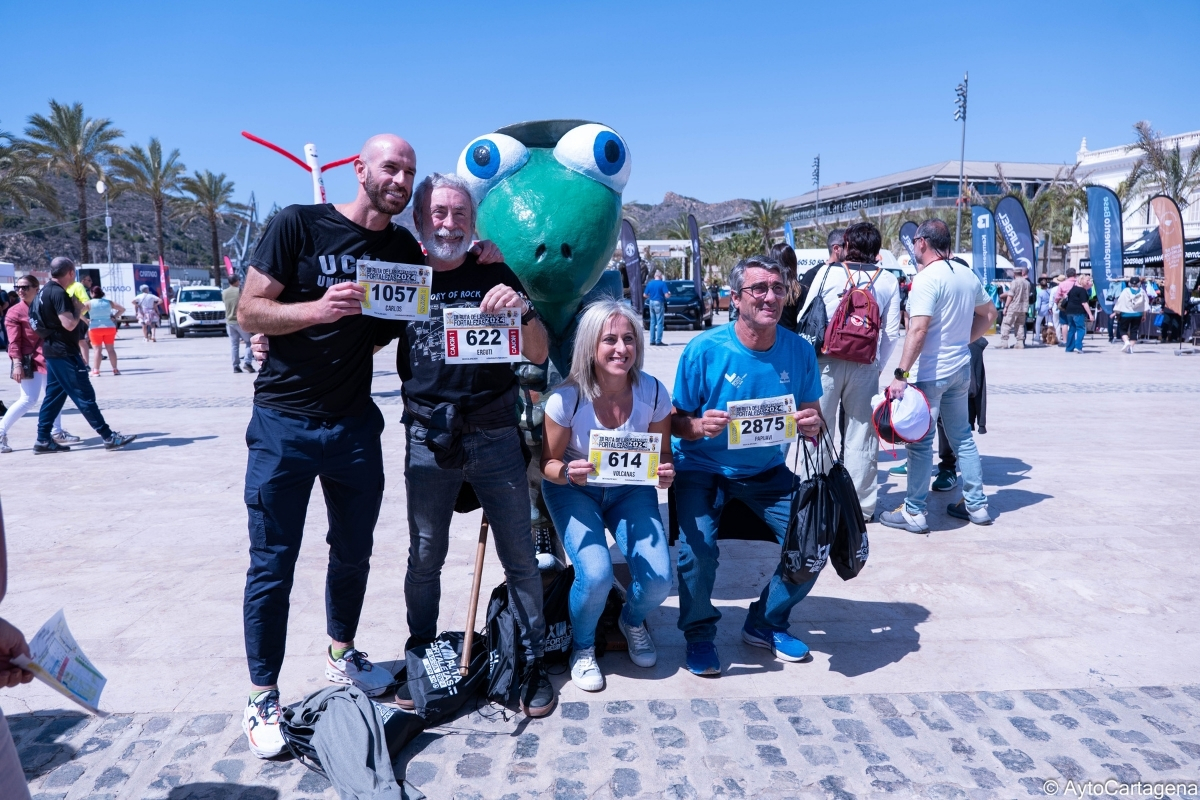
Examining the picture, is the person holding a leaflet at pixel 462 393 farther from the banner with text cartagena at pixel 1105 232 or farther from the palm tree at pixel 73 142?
the palm tree at pixel 73 142

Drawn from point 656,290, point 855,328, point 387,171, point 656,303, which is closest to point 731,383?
point 387,171

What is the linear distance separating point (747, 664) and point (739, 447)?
91cm

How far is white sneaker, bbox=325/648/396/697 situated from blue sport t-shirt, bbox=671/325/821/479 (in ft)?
4.93

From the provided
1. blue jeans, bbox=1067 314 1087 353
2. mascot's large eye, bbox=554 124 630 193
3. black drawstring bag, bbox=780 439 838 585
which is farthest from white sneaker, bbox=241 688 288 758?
blue jeans, bbox=1067 314 1087 353

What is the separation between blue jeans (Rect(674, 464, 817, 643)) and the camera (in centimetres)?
351

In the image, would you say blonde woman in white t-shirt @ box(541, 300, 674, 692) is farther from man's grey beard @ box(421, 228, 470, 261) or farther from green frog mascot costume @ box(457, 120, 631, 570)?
man's grey beard @ box(421, 228, 470, 261)

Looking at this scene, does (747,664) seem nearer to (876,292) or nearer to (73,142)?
(876,292)

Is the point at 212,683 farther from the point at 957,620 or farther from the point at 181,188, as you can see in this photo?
the point at 181,188

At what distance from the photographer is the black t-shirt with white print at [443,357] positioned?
3021mm

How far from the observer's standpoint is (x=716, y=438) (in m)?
3.67

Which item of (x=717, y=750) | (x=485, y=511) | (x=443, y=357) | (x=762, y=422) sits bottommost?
(x=717, y=750)

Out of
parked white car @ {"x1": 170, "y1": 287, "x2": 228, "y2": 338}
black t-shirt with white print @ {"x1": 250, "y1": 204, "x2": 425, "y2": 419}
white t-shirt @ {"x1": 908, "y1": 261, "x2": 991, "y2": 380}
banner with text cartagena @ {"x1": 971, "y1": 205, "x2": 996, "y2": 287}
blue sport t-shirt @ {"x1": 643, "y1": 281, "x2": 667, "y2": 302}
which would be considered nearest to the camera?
black t-shirt with white print @ {"x1": 250, "y1": 204, "x2": 425, "y2": 419}

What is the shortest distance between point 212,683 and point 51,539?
2597mm

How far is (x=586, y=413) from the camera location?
3.45 metres
